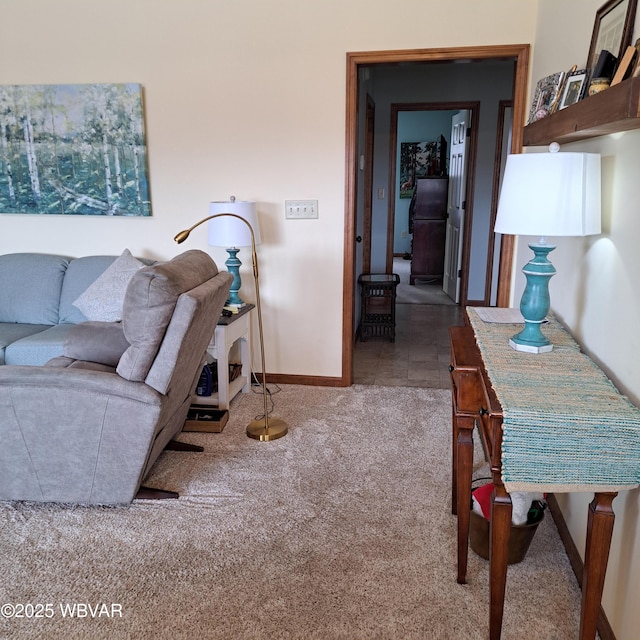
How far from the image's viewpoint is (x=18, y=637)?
1.76 meters

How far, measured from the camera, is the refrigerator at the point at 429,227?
7.41 metres

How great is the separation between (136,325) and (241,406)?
4.73 feet

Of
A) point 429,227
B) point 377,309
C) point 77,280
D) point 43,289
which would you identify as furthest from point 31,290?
point 429,227

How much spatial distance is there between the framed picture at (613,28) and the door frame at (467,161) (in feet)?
12.8

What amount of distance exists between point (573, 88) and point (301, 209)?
1.91 meters

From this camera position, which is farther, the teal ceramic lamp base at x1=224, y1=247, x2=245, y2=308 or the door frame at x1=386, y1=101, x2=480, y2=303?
the door frame at x1=386, y1=101, x2=480, y2=303

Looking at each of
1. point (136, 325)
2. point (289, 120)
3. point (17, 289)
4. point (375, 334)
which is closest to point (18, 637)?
point (136, 325)

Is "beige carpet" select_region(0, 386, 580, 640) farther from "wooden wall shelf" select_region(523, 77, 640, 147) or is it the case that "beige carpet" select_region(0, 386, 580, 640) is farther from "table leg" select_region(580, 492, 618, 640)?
"wooden wall shelf" select_region(523, 77, 640, 147)

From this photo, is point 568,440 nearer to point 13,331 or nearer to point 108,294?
point 108,294

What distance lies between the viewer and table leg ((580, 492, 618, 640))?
145 cm

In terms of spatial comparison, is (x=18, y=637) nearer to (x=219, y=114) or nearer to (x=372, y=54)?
(x=219, y=114)

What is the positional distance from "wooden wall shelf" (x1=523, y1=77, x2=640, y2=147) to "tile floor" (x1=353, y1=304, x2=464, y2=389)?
220 centimetres

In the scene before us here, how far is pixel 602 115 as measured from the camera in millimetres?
1453

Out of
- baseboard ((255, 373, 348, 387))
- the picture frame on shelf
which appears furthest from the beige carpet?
the picture frame on shelf
